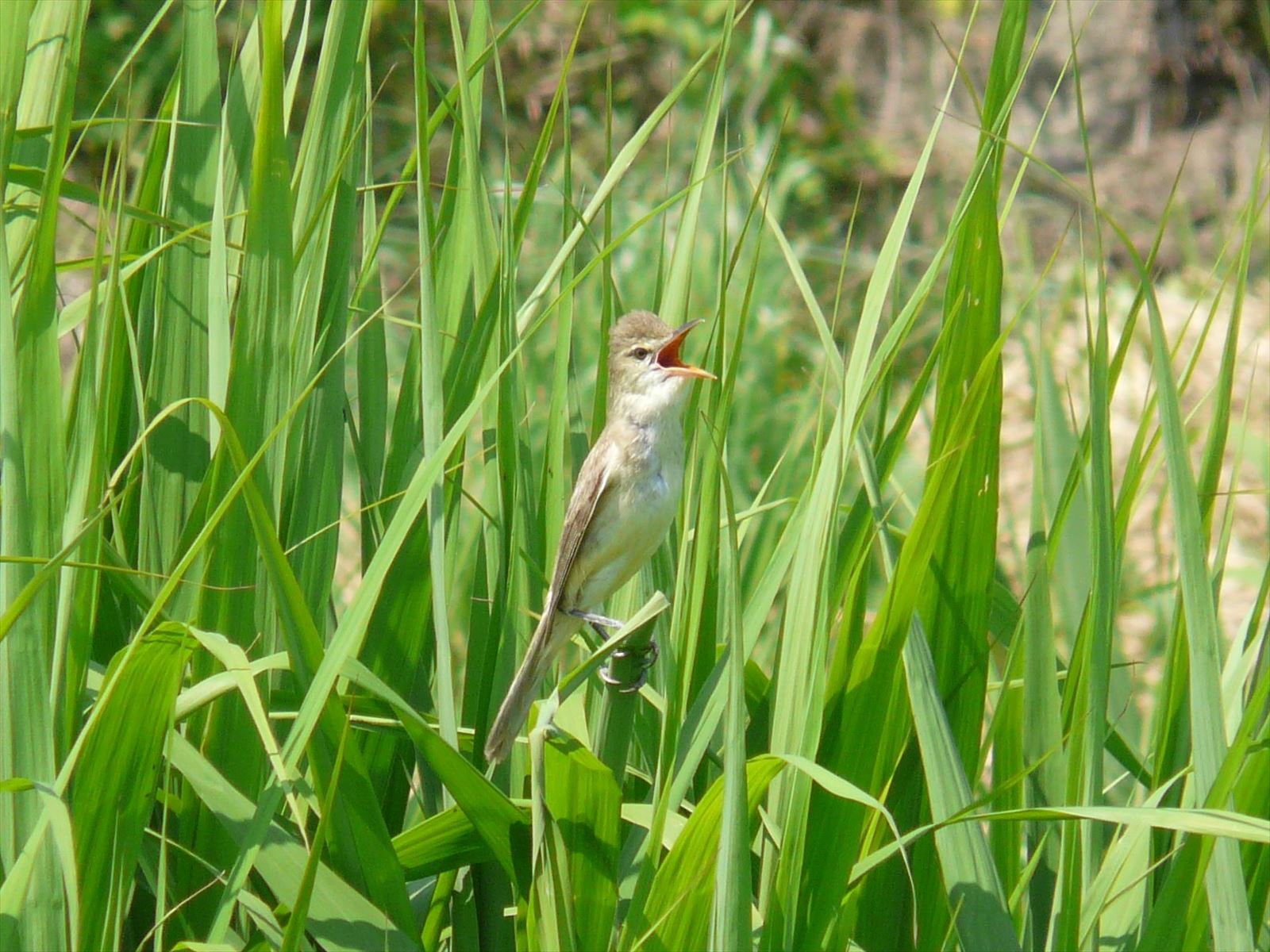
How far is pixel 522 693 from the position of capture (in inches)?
90.8

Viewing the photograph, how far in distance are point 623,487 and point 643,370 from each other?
0.93 feet

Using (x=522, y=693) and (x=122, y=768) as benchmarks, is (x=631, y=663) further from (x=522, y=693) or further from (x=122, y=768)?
(x=122, y=768)

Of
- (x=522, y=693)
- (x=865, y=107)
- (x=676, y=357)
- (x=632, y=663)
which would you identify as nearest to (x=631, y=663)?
(x=632, y=663)

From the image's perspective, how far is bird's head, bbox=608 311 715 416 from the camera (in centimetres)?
312

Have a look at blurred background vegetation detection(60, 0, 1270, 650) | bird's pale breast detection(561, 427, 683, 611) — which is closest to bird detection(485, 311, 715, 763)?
bird's pale breast detection(561, 427, 683, 611)

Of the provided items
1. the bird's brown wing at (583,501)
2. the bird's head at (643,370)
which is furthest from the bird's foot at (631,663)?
the bird's head at (643,370)

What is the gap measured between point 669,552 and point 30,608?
1203 millimetres

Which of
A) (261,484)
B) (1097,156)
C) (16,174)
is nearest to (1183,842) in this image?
(261,484)

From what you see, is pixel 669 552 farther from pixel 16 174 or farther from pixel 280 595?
pixel 16 174

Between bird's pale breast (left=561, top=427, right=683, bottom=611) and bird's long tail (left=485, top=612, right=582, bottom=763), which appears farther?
bird's pale breast (left=561, top=427, right=683, bottom=611)

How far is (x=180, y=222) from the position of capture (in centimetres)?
238

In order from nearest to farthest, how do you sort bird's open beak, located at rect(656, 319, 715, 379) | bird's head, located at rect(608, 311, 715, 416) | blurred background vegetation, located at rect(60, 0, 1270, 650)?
bird's open beak, located at rect(656, 319, 715, 379)
bird's head, located at rect(608, 311, 715, 416)
blurred background vegetation, located at rect(60, 0, 1270, 650)

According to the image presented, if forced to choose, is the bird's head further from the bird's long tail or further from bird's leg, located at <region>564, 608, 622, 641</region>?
the bird's long tail

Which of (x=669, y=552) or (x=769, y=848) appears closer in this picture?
(x=769, y=848)
